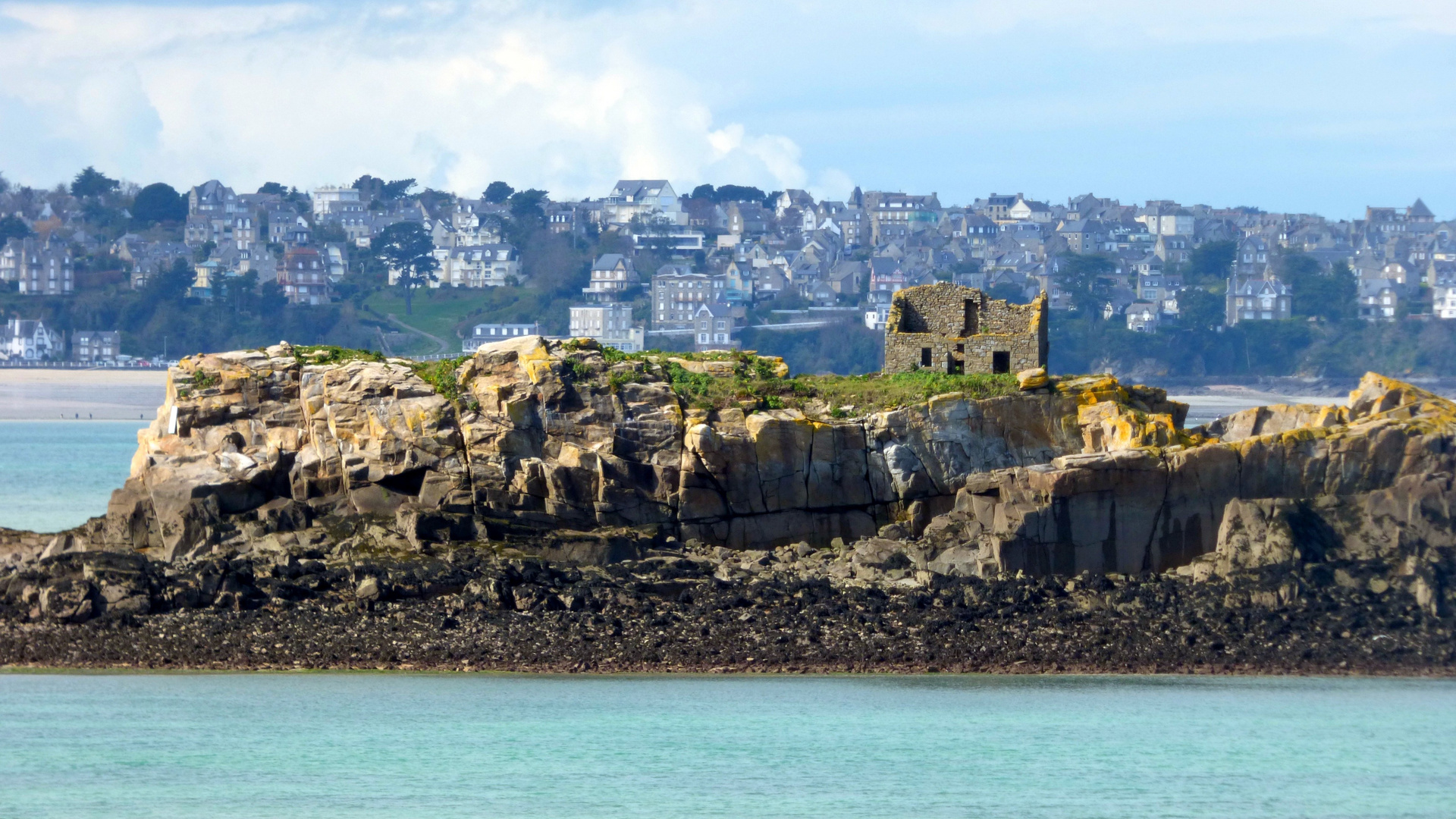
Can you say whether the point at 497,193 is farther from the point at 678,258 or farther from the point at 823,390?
the point at 823,390

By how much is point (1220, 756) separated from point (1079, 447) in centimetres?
815

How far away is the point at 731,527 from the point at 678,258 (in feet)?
455

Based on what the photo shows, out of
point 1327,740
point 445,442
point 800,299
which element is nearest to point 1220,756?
point 1327,740

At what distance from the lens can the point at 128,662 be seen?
84.4ft

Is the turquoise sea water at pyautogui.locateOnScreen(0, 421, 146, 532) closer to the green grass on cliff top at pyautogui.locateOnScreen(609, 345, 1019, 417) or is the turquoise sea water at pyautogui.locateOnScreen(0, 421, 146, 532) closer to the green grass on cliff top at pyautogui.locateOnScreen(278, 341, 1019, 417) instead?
the green grass on cliff top at pyautogui.locateOnScreen(278, 341, 1019, 417)

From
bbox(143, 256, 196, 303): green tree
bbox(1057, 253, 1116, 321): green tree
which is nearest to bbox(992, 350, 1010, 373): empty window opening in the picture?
bbox(1057, 253, 1116, 321): green tree

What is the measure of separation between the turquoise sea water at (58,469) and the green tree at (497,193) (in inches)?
3445

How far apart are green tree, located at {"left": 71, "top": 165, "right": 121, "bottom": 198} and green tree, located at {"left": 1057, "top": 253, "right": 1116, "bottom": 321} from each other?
82.4m

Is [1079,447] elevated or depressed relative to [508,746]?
elevated

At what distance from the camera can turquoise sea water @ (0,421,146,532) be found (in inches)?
1848

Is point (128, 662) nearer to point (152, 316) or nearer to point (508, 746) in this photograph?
point (508, 746)

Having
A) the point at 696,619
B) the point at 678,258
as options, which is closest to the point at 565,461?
the point at 696,619

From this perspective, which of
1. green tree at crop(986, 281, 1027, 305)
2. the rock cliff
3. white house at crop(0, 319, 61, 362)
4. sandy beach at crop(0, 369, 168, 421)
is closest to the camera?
the rock cliff

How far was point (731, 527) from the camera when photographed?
29.7 meters
